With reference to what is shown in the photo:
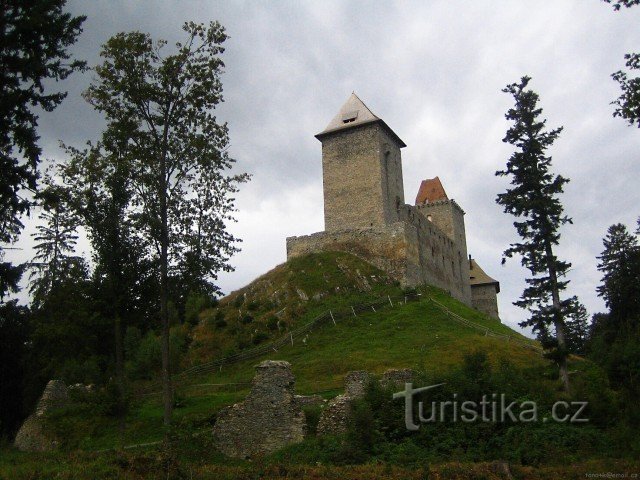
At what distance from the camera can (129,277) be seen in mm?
23938

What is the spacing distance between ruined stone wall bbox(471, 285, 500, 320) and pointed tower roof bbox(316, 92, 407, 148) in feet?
72.5

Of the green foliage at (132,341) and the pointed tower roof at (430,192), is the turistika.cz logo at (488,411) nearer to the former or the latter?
the green foliage at (132,341)

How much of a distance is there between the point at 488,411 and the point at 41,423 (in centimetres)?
1642

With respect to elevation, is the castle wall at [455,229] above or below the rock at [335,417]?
above

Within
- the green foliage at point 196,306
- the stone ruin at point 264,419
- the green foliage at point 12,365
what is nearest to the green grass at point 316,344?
the green foliage at point 196,306

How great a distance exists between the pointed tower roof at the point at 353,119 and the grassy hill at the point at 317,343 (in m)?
11.7

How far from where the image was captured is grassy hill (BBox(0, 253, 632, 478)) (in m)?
23.5

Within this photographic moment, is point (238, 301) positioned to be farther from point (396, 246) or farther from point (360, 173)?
point (360, 173)

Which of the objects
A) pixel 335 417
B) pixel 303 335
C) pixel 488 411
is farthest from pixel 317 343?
pixel 488 411

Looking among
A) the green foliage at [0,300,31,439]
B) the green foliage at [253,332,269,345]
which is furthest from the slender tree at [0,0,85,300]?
the green foliage at [253,332,269,345]

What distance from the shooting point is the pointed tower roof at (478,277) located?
2837 inches

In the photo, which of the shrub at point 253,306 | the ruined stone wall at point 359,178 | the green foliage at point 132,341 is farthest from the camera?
the ruined stone wall at point 359,178

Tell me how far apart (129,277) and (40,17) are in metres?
10.8

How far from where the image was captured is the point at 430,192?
74250mm
